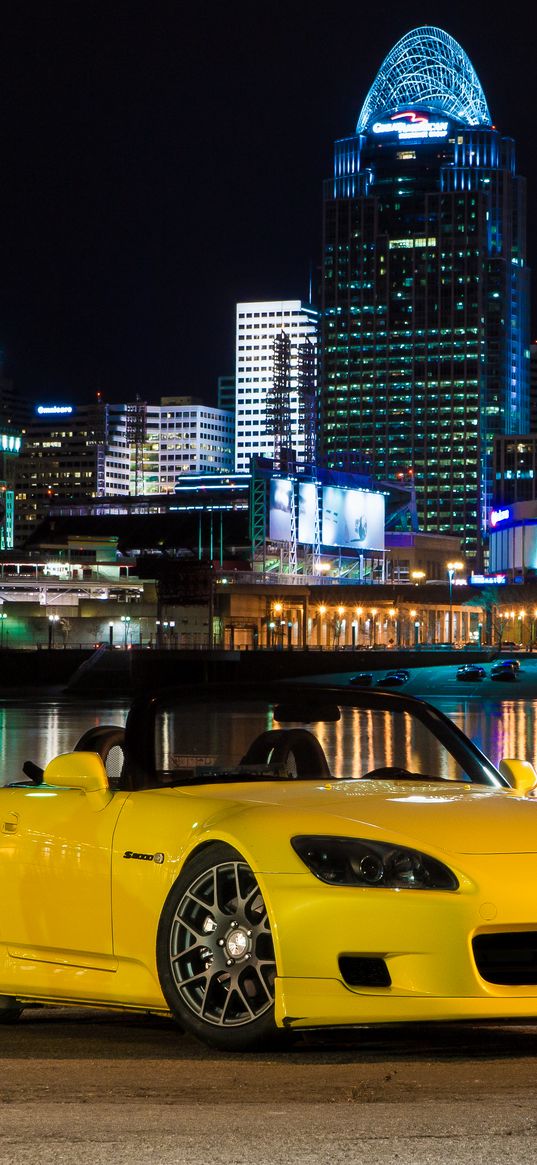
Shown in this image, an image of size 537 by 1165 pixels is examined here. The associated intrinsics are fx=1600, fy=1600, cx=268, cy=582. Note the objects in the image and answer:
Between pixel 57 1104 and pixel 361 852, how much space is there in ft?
4.21

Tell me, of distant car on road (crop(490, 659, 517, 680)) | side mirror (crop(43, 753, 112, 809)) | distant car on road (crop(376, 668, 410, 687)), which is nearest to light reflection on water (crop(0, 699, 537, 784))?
distant car on road (crop(376, 668, 410, 687))

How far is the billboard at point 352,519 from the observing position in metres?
171

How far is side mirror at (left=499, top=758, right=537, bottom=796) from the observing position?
6.49 m

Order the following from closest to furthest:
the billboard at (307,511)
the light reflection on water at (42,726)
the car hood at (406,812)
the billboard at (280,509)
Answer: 1. the car hood at (406,812)
2. the light reflection on water at (42,726)
3. the billboard at (280,509)
4. the billboard at (307,511)

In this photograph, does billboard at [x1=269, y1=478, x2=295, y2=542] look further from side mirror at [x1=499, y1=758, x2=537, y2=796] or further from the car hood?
the car hood

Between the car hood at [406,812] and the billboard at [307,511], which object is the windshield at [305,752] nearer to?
the car hood at [406,812]

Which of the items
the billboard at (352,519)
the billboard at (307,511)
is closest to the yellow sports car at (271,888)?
the billboard at (307,511)

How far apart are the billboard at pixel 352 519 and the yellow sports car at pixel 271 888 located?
163 metres

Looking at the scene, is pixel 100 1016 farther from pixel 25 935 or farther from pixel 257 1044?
pixel 257 1044

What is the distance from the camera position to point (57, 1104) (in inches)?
174

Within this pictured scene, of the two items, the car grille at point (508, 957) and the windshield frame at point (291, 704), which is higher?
the windshield frame at point (291, 704)

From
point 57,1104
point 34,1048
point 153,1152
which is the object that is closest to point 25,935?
point 34,1048

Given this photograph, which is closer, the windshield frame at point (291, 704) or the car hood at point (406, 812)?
the car hood at point (406, 812)

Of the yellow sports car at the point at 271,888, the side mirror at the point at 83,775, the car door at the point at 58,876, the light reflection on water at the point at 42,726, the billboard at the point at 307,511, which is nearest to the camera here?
the yellow sports car at the point at 271,888
